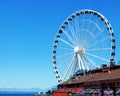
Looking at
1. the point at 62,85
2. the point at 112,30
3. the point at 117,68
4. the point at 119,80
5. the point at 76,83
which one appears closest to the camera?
the point at 119,80

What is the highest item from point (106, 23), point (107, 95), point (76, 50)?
point (106, 23)

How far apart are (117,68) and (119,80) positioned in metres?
23.4

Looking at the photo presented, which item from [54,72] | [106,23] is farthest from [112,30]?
[54,72]

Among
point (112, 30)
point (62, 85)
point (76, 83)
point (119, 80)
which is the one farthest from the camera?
point (62, 85)

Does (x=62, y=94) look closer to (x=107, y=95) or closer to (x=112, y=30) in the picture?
(x=112, y=30)

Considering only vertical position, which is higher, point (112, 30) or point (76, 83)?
point (112, 30)

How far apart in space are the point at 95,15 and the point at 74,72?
17745mm

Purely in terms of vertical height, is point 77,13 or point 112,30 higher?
point 77,13

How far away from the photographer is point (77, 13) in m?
108

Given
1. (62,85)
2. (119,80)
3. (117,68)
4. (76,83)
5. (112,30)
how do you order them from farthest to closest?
(62,85) < (76,83) < (112,30) < (117,68) < (119,80)

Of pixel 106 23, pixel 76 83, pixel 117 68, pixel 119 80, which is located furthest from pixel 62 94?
pixel 119 80

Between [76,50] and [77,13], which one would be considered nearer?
[76,50]

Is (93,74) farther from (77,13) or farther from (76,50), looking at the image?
(77,13)

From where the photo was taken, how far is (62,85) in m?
115
